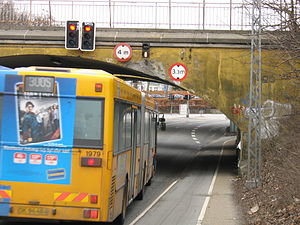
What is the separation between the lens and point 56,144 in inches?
344

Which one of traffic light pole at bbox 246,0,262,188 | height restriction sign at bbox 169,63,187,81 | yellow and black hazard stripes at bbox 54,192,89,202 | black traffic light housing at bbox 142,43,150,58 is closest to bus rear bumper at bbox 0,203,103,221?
yellow and black hazard stripes at bbox 54,192,89,202

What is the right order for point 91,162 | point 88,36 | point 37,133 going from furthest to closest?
point 88,36, point 37,133, point 91,162

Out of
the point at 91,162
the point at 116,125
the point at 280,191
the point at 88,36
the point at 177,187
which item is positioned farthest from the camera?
the point at 88,36

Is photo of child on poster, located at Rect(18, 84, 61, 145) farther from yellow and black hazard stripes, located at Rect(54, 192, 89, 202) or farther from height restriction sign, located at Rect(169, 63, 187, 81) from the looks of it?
height restriction sign, located at Rect(169, 63, 187, 81)

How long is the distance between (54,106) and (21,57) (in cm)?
1433

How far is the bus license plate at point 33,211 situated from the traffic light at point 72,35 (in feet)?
38.7

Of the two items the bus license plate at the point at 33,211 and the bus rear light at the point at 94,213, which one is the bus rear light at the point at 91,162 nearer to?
the bus rear light at the point at 94,213

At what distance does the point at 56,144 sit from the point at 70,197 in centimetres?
95

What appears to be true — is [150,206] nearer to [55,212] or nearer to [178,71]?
[55,212]

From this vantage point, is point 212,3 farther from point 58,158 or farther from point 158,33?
point 58,158

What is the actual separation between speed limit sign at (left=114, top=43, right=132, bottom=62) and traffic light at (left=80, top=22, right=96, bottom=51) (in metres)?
1.06

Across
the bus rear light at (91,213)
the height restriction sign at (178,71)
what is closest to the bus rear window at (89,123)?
the bus rear light at (91,213)

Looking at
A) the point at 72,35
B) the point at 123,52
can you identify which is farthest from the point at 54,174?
the point at 123,52

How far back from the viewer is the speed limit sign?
2088cm
